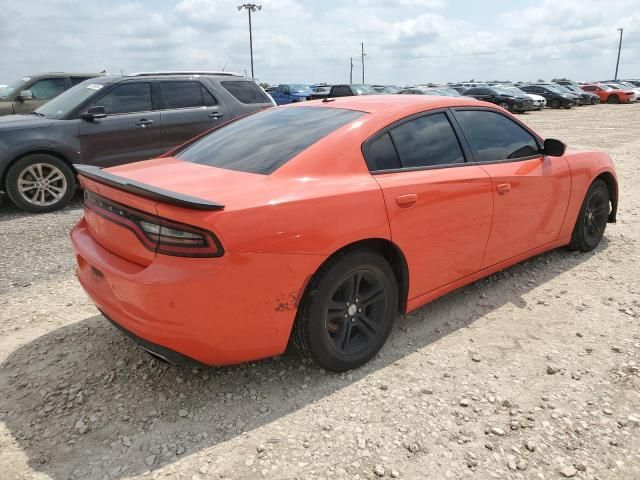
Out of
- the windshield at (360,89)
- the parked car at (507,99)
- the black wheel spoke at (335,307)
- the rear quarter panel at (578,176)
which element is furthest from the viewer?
the parked car at (507,99)

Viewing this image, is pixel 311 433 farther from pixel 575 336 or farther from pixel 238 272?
pixel 575 336

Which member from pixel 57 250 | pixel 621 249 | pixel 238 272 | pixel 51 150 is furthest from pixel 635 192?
pixel 51 150

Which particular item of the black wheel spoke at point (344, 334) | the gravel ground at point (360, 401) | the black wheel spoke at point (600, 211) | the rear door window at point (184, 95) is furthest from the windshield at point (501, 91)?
the black wheel spoke at point (344, 334)

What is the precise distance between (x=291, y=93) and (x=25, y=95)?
60.9ft

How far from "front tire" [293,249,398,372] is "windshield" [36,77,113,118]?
544 cm

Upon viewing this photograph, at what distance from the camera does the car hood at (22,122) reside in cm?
606

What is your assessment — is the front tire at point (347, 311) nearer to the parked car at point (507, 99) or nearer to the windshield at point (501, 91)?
the parked car at point (507, 99)

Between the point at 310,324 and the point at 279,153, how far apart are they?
0.96 metres

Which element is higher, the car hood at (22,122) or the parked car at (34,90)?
the parked car at (34,90)

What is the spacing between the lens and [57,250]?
4828 mm

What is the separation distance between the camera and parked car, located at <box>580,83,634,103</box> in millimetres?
35906

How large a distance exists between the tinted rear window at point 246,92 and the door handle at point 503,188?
17.5ft

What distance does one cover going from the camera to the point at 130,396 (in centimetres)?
263

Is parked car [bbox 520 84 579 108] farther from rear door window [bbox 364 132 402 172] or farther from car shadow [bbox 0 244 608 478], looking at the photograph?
rear door window [bbox 364 132 402 172]
